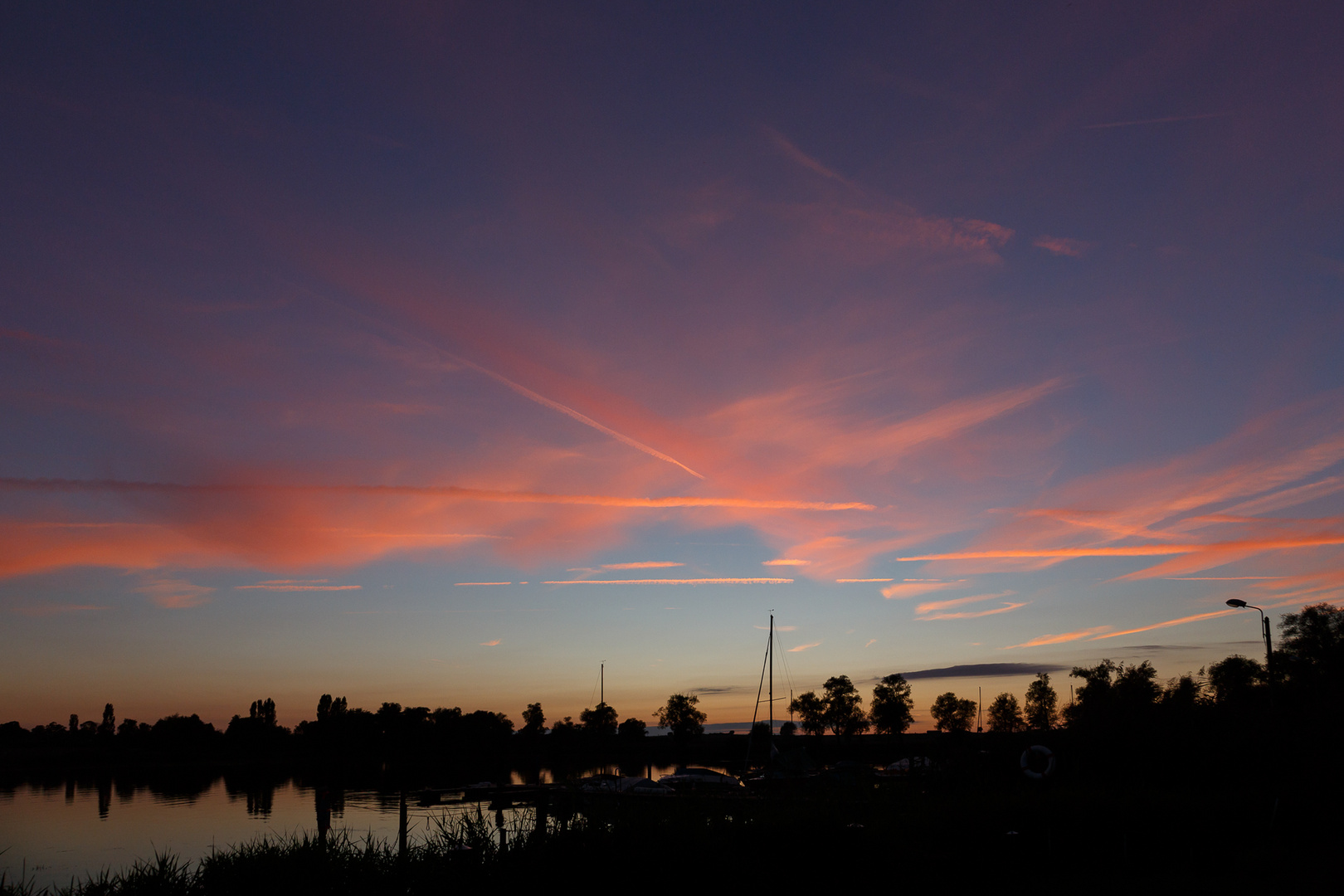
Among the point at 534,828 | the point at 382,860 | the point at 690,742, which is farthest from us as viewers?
the point at 690,742

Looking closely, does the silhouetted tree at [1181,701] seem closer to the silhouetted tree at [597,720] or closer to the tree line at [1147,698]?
the tree line at [1147,698]

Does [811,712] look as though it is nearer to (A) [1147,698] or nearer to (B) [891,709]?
(B) [891,709]

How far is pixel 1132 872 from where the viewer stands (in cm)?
1914

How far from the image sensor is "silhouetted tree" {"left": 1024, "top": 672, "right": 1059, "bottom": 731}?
151m

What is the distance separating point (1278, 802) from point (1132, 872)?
750 cm

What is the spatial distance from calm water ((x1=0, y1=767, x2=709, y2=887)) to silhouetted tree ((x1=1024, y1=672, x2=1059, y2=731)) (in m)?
117

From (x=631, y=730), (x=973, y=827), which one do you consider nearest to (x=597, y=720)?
Answer: (x=631, y=730)

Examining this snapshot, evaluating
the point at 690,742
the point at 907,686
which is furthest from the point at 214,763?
the point at 907,686

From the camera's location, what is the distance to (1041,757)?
26.8m

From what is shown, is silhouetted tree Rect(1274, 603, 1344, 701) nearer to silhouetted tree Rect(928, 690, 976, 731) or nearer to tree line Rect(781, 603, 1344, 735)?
tree line Rect(781, 603, 1344, 735)

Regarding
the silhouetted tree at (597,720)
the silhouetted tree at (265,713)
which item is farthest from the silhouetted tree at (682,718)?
the silhouetted tree at (265,713)

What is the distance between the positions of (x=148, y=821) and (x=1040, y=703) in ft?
459

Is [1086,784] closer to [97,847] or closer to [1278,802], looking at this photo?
Answer: [1278,802]

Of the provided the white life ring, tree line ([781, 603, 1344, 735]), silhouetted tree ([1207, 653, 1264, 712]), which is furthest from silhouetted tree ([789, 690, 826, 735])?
the white life ring
